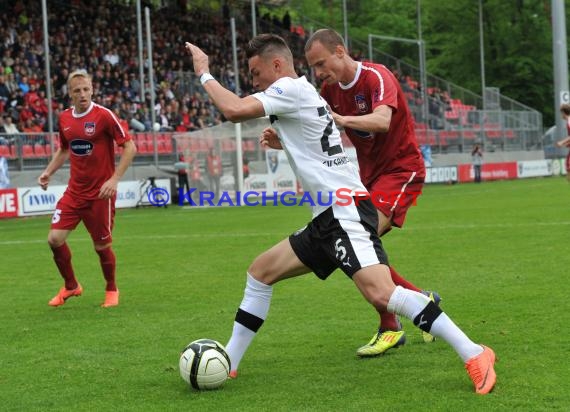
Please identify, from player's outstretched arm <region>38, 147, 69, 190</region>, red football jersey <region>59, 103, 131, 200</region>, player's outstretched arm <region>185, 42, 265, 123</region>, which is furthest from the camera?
player's outstretched arm <region>38, 147, 69, 190</region>

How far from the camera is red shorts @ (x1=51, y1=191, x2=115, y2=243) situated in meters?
9.30

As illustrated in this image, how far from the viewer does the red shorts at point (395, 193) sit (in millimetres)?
6738

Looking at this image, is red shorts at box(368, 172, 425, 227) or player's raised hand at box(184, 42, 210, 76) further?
red shorts at box(368, 172, 425, 227)

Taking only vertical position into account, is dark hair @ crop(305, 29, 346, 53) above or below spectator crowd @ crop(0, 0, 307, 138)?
below

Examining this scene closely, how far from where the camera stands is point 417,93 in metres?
44.4

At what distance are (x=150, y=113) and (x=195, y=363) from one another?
27.0 meters

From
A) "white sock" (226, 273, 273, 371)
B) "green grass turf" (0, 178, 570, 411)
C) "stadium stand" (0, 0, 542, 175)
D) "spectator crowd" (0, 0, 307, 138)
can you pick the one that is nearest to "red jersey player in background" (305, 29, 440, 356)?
"green grass turf" (0, 178, 570, 411)

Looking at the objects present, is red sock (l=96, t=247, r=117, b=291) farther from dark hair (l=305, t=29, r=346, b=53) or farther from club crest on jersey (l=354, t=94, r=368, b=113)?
dark hair (l=305, t=29, r=346, b=53)

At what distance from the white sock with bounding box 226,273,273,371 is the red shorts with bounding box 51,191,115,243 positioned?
12.7 feet

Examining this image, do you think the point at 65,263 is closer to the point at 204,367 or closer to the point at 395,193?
the point at 395,193

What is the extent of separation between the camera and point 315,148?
5.49m

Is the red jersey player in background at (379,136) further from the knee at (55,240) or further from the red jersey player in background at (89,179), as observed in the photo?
the knee at (55,240)

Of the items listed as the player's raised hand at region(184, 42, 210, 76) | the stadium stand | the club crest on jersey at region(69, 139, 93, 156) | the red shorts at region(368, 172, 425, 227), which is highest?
the stadium stand

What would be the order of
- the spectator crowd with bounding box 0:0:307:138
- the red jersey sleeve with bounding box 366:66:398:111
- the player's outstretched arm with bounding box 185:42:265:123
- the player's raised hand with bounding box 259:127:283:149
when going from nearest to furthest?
1. the player's outstretched arm with bounding box 185:42:265:123
2. the player's raised hand with bounding box 259:127:283:149
3. the red jersey sleeve with bounding box 366:66:398:111
4. the spectator crowd with bounding box 0:0:307:138
